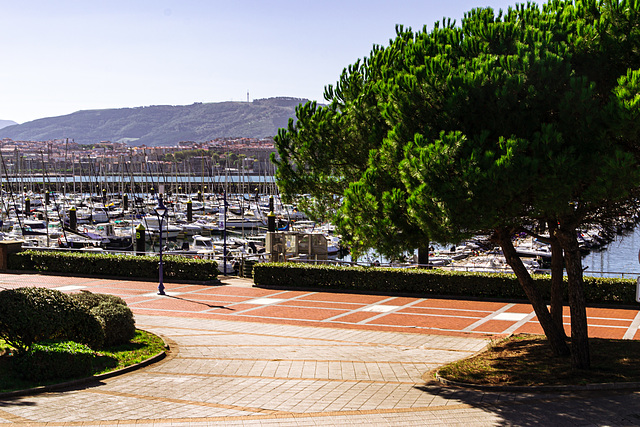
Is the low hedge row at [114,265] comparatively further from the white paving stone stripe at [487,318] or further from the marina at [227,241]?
the white paving stone stripe at [487,318]

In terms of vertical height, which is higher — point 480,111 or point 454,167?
point 480,111

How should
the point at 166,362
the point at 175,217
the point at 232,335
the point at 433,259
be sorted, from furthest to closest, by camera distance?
the point at 175,217 < the point at 433,259 < the point at 232,335 < the point at 166,362

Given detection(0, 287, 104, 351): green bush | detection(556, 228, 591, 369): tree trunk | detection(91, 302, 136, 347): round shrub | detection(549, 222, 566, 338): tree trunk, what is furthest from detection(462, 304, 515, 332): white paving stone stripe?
detection(0, 287, 104, 351): green bush

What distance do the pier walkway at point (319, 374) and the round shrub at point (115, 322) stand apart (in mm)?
1318

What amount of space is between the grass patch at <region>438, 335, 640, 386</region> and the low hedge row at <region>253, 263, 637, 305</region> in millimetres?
8841

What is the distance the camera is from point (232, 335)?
19531 millimetres

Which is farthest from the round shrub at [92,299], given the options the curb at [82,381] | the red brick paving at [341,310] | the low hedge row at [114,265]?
the low hedge row at [114,265]

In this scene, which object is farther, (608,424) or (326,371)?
(326,371)

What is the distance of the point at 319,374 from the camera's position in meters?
14.0

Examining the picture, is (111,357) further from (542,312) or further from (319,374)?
(542,312)

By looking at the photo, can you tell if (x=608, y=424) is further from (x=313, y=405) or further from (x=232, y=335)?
(x=232, y=335)

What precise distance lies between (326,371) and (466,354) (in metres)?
4.89

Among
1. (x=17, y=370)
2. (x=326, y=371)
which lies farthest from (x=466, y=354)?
(x=17, y=370)

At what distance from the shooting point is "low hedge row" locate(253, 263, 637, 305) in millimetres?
24750
